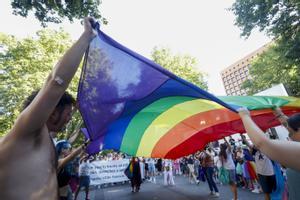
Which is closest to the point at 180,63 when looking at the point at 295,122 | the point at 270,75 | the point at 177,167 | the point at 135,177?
the point at 270,75

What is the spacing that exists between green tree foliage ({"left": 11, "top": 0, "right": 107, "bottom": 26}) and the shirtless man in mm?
6890

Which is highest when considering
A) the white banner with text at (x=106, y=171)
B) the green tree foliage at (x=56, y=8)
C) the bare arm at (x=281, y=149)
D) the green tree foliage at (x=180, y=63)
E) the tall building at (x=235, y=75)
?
the tall building at (x=235, y=75)

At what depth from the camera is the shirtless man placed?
1.20 meters

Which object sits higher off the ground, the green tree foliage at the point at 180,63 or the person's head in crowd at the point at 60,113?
the green tree foliage at the point at 180,63

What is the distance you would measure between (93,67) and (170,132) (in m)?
2.85

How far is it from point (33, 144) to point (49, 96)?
11.5 inches

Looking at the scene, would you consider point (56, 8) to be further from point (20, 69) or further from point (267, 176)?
point (20, 69)

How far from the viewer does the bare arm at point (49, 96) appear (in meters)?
1.19

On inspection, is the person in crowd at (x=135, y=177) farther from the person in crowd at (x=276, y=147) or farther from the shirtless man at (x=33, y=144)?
the shirtless man at (x=33, y=144)

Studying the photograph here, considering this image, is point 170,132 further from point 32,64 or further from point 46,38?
point 46,38

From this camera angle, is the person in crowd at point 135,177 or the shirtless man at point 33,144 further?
the person in crowd at point 135,177

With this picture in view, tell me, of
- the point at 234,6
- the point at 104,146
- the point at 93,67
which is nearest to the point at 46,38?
Answer: the point at 234,6

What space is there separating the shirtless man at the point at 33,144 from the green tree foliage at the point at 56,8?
6890 mm

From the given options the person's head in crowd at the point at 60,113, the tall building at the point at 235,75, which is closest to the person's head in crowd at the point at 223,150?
the person's head in crowd at the point at 60,113
